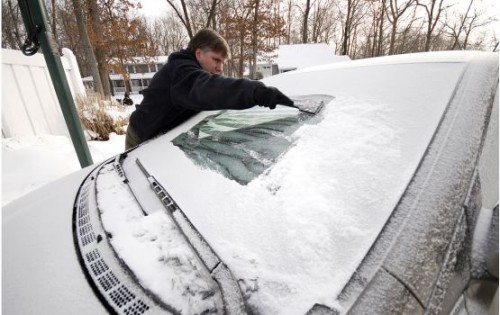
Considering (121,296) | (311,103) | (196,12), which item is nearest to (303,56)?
(196,12)

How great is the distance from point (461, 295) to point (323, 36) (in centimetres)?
3695

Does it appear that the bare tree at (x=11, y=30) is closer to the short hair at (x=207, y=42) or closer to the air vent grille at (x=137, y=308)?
the short hair at (x=207, y=42)

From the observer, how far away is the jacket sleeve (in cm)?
132

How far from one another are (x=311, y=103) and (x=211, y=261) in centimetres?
89

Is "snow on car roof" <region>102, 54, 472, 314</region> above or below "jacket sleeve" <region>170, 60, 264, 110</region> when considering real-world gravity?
below

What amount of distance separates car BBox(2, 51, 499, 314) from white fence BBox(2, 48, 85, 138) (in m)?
3.86

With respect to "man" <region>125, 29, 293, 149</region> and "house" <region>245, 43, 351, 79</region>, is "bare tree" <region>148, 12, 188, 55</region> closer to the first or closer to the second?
"house" <region>245, 43, 351, 79</region>

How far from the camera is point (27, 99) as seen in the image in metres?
4.43

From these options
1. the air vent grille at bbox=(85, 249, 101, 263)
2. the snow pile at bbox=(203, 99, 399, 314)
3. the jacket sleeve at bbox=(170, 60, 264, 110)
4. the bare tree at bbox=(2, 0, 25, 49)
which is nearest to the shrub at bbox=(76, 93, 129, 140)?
the jacket sleeve at bbox=(170, 60, 264, 110)

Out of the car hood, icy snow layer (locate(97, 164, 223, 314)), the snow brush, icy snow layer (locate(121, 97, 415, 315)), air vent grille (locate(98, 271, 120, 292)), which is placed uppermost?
the snow brush

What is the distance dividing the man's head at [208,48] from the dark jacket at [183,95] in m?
0.08

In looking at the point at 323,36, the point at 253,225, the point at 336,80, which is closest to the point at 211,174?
the point at 253,225

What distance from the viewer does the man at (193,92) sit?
4.29ft

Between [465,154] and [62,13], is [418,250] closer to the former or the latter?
[465,154]
